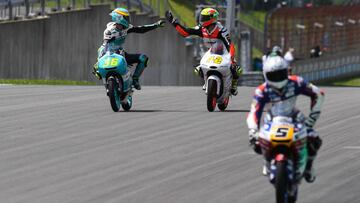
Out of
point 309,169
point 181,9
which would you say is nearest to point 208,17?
point 309,169

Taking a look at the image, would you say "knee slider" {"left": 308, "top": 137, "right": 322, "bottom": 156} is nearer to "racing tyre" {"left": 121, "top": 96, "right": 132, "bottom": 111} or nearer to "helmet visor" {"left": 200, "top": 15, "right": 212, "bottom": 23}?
"helmet visor" {"left": 200, "top": 15, "right": 212, "bottom": 23}

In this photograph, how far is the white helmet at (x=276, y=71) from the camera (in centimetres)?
1157

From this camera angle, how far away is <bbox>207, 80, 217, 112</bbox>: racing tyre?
21938 mm

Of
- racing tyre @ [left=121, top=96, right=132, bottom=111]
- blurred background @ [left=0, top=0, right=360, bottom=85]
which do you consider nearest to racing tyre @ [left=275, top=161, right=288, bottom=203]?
racing tyre @ [left=121, top=96, right=132, bottom=111]

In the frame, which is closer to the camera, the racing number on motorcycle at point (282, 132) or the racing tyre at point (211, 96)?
the racing number on motorcycle at point (282, 132)

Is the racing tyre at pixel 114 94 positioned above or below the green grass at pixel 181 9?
below

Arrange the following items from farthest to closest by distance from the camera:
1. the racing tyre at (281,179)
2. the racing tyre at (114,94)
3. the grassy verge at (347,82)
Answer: the grassy verge at (347,82)
the racing tyre at (114,94)
the racing tyre at (281,179)

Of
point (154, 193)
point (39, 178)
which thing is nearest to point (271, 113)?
point (154, 193)

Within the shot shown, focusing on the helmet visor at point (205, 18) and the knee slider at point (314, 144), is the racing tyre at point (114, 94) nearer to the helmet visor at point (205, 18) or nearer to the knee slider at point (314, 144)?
the helmet visor at point (205, 18)

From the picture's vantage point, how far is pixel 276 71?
11602 mm

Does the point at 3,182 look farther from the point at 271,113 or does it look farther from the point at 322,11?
the point at 322,11

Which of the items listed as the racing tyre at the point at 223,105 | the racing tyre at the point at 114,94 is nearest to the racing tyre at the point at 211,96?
the racing tyre at the point at 223,105

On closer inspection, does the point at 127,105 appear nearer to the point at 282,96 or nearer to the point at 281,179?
the point at 282,96

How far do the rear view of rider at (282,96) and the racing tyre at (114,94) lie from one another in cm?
947
